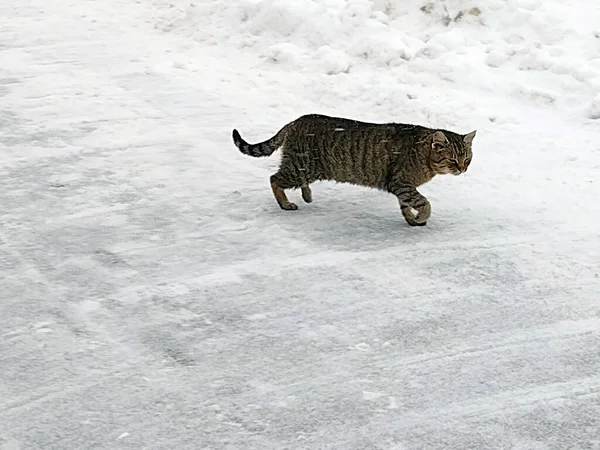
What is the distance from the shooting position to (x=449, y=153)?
5391 millimetres

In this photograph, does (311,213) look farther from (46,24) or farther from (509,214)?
(46,24)

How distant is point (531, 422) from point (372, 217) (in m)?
2.25

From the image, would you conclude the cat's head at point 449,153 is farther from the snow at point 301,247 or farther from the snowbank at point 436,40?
the snowbank at point 436,40

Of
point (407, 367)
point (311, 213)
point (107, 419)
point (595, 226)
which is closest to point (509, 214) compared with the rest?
point (595, 226)

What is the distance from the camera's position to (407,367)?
13.3ft

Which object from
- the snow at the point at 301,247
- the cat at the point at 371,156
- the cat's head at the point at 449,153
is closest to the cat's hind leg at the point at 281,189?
the cat at the point at 371,156

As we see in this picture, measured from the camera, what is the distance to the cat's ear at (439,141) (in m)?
5.38

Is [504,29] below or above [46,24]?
above

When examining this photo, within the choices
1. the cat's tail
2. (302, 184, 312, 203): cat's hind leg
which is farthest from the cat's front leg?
the cat's tail

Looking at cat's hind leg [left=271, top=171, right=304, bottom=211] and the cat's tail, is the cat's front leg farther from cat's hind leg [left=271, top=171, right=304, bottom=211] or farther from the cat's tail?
the cat's tail

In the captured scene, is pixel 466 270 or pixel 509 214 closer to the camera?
pixel 466 270

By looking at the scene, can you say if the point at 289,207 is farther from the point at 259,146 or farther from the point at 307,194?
the point at 259,146

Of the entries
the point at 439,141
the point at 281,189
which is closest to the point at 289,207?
the point at 281,189

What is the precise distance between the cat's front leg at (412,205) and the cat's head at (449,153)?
0.62 ft
